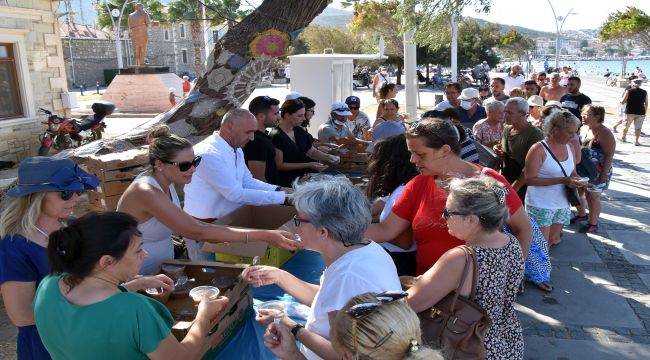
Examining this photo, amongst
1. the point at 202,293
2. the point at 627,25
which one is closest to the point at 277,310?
the point at 202,293

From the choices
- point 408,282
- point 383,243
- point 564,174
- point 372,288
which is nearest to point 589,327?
point 564,174

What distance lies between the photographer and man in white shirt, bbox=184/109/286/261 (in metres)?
Answer: 3.57

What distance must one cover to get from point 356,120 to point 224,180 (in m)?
4.54

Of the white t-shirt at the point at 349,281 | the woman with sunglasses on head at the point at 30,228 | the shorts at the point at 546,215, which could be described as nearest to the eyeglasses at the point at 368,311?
the white t-shirt at the point at 349,281

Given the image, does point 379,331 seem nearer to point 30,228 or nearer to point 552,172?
point 30,228

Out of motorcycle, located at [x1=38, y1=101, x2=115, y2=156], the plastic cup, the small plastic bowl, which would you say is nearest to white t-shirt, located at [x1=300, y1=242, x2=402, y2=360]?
the plastic cup

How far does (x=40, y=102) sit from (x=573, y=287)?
11819 millimetres

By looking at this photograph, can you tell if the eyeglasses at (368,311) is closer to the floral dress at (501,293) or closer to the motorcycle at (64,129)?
the floral dress at (501,293)

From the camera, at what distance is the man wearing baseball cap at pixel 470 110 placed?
744cm

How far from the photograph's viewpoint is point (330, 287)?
1.88m

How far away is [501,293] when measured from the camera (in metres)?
2.18

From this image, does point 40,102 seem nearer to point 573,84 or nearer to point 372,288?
point 573,84

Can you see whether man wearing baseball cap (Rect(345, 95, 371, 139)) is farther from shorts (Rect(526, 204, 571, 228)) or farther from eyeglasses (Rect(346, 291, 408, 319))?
eyeglasses (Rect(346, 291, 408, 319))

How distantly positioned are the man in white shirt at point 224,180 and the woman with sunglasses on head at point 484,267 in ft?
5.60
